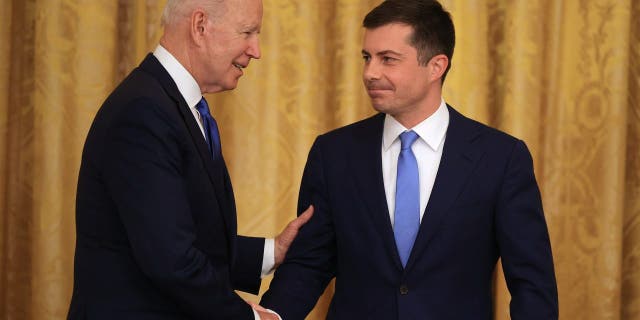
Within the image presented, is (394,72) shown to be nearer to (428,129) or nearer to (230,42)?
(428,129)

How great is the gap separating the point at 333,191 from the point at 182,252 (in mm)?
674

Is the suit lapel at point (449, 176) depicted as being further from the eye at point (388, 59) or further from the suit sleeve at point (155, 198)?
the suit sleeve at point (155, 198)

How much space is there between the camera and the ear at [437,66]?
89.5 inches

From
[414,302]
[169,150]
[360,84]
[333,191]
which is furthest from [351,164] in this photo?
[360,84]

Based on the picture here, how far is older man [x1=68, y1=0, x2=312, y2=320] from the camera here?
1688mm

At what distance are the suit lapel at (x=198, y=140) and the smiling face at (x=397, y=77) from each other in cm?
51

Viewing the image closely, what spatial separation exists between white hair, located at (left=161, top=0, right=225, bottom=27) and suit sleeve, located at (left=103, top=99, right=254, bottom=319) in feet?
0.99

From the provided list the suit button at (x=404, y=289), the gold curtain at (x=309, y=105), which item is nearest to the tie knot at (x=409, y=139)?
the suit button at (x=404, y=289)

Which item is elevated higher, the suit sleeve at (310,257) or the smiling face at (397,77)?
the smiling face at (397,77)

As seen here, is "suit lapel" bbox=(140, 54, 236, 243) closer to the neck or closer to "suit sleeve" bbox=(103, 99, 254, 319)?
"suit sleeve" bbox=(103, 99, 254, 319)

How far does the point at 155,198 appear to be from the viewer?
5.48 ft

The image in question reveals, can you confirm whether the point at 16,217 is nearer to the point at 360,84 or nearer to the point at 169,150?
the point at 360,84

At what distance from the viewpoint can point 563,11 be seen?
3.20 meters

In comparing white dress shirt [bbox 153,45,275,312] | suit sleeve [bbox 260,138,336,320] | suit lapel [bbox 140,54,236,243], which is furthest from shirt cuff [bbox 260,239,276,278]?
white dress shirt [bbox 153,45,275,312]
